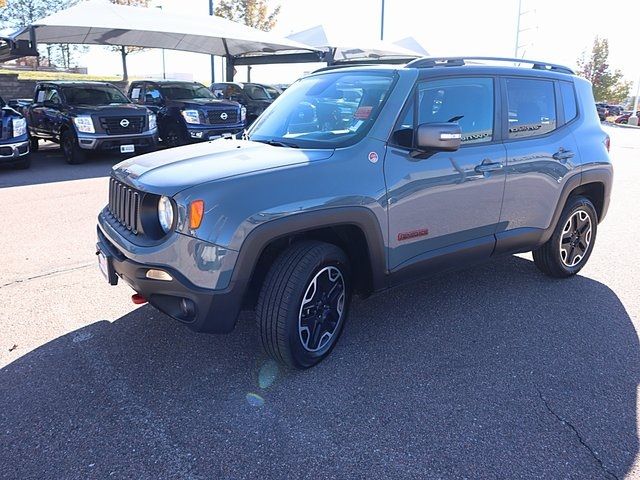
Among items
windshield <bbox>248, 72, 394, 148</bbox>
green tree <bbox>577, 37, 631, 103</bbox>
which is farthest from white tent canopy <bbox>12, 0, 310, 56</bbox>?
green tree <bbox>577, 37, 631, 103</bbox>

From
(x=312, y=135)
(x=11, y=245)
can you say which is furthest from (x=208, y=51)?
(x=312, y=135)

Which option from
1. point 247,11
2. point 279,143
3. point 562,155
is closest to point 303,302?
point 279,143

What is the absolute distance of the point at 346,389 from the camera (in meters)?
3.02

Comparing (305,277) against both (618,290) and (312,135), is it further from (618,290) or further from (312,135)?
(618,290)

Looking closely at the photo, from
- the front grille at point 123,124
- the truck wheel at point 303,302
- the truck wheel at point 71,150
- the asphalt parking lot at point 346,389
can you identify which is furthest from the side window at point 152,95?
the truck wheel at point 303,302

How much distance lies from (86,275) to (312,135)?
251 centimetres

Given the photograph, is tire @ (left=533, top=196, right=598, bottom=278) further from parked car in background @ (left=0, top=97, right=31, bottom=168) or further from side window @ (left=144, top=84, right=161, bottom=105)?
side window @ (left=144, top=84, right=161, bottom=105)

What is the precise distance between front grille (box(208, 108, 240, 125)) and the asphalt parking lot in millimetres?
8401

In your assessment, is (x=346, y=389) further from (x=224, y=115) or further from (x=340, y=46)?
(x=340, y=46)

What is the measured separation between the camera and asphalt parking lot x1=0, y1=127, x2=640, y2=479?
2.46m

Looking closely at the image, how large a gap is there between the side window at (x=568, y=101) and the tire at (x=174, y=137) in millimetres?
9765

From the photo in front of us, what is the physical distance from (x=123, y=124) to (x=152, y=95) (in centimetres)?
248

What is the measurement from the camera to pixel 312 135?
354cm

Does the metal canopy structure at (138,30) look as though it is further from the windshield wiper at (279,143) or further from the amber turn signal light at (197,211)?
the amber turn signal light at (197,211)
